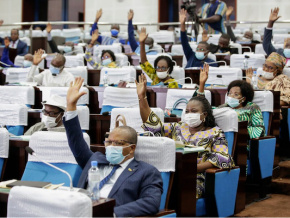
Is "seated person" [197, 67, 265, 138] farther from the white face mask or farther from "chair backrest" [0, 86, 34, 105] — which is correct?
"chair backrest" [0, 86, 34, 105]

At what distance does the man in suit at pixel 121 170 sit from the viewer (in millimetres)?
3018

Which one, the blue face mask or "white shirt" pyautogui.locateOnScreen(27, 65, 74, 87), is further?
the blue face mask

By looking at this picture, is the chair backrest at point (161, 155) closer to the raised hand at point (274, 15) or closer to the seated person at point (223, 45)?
the raised hand at point (274, 15)

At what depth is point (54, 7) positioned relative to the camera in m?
17.3

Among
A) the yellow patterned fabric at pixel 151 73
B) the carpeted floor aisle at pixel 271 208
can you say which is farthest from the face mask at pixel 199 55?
the carpeted floor aisle at pixel 271 208

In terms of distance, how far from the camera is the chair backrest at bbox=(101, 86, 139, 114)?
5.61 meters

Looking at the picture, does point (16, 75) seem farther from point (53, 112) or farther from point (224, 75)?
point (53, 112)

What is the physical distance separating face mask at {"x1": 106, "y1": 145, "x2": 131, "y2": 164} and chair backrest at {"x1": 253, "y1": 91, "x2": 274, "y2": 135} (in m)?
2.22

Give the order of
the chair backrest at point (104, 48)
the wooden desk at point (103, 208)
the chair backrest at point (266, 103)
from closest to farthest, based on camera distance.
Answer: the wooden desk at point (103, 208) < the chair backrest at point (266, 103) < the chair backrest at point (104, 48)

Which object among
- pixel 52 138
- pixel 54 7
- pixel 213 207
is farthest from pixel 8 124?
pixel 54 7

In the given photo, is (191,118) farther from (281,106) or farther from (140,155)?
(281,106)

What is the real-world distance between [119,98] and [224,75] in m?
1.57

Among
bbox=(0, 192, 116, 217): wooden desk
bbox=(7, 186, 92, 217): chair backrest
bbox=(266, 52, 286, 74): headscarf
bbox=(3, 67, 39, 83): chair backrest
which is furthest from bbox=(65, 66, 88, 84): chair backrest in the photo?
bbox=(7, 186, 92, 217): chair backrest

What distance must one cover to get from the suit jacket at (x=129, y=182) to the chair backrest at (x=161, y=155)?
79 millimetres
